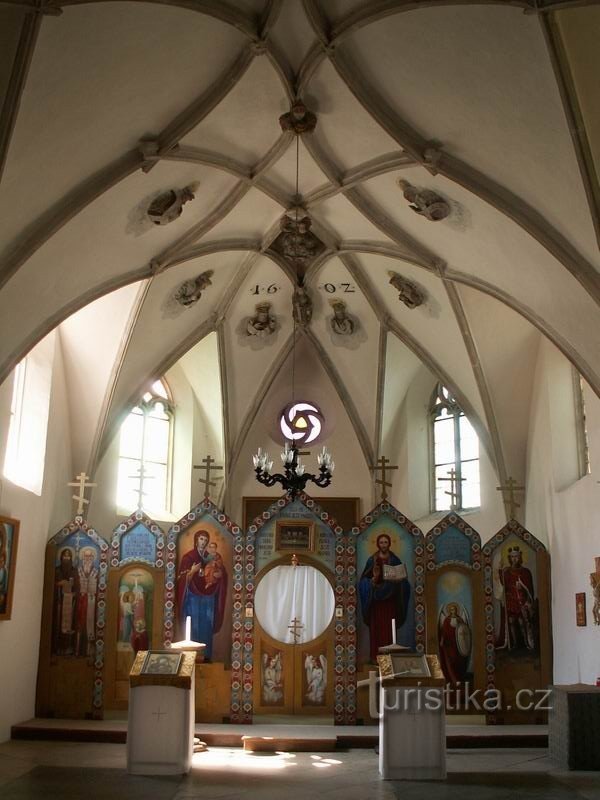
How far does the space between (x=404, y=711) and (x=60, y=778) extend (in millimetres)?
3837

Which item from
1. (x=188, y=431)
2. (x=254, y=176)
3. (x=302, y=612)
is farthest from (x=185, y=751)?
(x=188, y=431)

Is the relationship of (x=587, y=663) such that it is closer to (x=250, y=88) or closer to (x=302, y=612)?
(x=302, y=612)

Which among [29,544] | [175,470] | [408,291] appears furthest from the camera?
[175,470]

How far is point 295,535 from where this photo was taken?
15.2 metres

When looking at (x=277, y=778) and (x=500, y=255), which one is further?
(x=500, y=255)

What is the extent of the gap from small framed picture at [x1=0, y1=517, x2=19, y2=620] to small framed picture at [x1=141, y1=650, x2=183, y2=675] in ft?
9.67

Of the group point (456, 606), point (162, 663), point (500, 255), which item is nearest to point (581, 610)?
point (456, 606)

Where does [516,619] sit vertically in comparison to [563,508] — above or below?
below

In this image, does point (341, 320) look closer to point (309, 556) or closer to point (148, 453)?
point (148, 453)

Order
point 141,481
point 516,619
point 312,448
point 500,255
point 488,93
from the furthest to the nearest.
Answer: point 312,448, point 141,481, point 516,619, point 500,255, point 488,93

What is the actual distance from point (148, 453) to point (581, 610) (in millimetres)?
8991

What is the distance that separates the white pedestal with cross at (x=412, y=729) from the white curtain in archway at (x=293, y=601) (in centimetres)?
464

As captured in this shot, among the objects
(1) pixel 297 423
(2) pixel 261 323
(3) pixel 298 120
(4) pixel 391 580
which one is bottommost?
(4) pixel 391 580

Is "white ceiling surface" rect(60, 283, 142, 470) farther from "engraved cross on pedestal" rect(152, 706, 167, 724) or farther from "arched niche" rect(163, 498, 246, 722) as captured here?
"engraved cross on pedestal" rect(152, 706, 167, 724)
